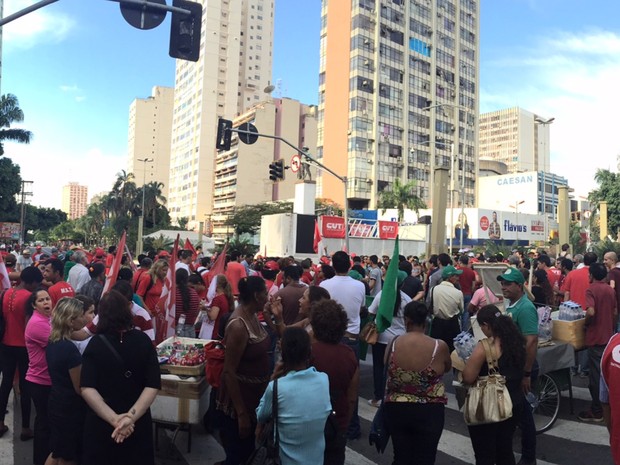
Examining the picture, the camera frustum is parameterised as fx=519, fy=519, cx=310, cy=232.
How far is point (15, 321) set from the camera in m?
5.79

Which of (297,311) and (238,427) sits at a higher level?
(297,311)

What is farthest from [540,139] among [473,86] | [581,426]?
[581,426]

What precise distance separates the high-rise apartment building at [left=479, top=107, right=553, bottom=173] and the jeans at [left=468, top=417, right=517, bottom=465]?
165m

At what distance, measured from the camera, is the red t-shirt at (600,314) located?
6.53 m

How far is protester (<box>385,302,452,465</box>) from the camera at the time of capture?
392 cm

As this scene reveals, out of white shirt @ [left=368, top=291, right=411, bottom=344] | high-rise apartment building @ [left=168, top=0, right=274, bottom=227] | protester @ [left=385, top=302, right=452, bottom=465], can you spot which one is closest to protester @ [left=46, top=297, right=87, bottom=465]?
protester @ [left=385, top=302, right=452, bottom=465]

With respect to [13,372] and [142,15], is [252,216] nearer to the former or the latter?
[142,15]

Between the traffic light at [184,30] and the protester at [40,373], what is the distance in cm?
439

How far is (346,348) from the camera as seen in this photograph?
3889 mm

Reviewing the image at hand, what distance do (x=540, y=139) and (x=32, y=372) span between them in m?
178

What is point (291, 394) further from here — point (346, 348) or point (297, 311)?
point (297, 311)

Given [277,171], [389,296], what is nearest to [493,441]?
[389,296]

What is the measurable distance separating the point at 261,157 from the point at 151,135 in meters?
65.2

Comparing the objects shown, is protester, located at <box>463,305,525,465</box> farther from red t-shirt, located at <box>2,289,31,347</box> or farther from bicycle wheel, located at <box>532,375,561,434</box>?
red t-shirt, located at <box>2,289,31,347</box>
